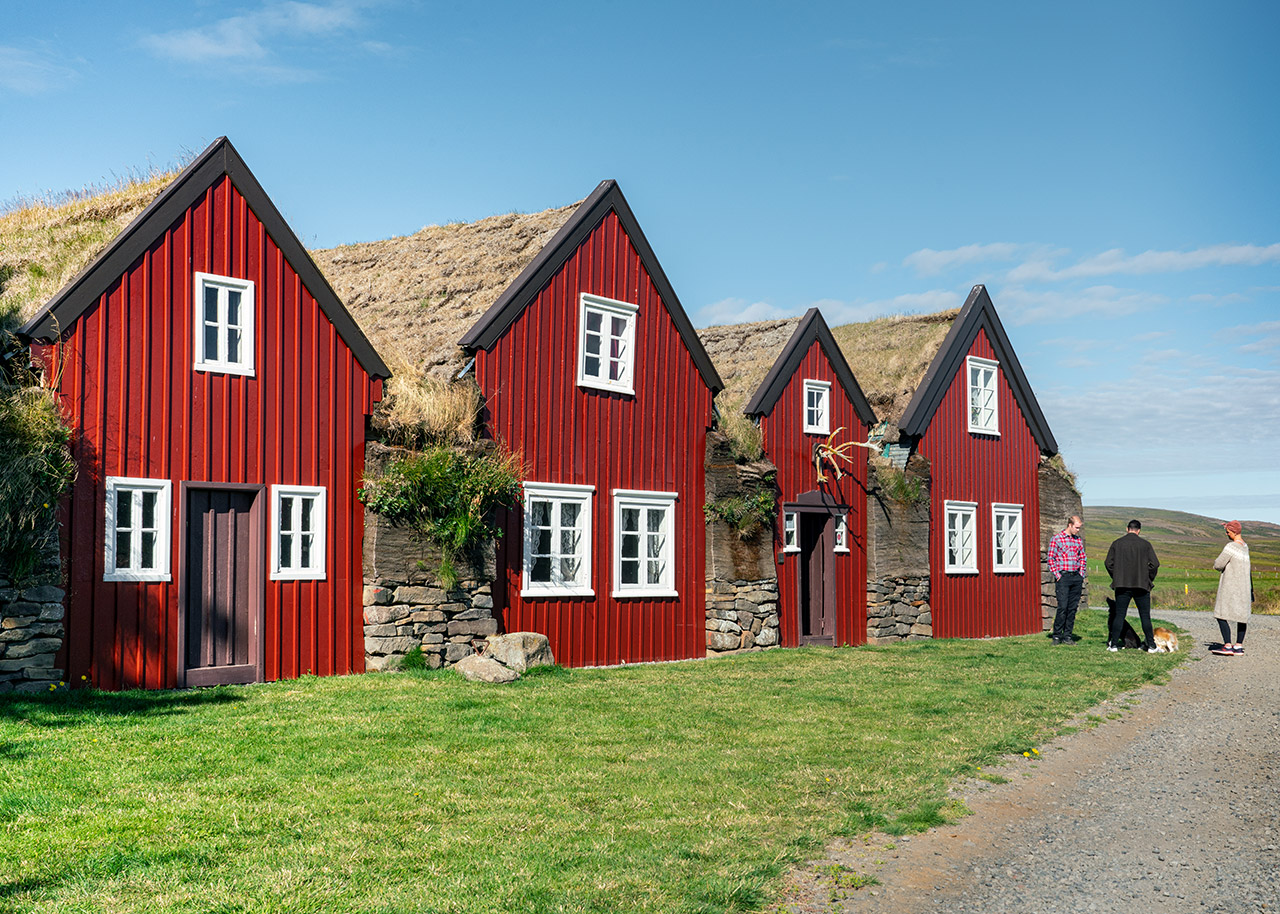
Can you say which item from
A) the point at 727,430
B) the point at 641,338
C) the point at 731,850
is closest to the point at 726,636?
the point at 727,430

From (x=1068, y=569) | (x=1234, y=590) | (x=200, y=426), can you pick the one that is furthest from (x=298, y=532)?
(x=1234, y=590)

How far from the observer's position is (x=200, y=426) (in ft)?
41.2

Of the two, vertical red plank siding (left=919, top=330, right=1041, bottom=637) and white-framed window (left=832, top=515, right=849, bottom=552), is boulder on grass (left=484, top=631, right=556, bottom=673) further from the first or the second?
vertical red plank siding (left=919, top=330, right=1041, bottom=637)

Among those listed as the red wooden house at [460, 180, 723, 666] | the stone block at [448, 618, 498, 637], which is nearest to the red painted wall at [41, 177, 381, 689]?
the stone block at [448, 618, 498, 637]

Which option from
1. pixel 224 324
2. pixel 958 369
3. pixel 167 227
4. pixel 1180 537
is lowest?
pixel 1180 537

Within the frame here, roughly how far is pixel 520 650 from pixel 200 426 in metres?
4.71

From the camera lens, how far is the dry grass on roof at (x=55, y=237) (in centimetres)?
1353

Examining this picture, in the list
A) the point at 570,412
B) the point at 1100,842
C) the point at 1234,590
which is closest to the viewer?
the point at 1100,842

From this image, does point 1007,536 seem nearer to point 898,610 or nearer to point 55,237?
point 898,610

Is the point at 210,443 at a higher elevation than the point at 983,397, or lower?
lower

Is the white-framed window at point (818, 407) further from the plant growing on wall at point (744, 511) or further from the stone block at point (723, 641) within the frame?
the stone block at point (723, 641)

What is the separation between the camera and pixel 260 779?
7492 mm

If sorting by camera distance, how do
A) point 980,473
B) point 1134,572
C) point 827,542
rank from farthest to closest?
1. point 980,473
2. point 827,542
3. point 1134,572

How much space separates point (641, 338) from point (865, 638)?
7.50 metres
